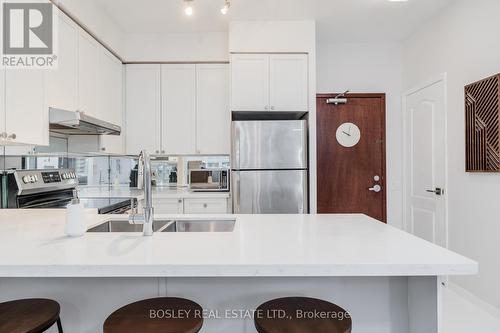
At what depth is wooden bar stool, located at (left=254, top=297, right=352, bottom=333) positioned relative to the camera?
1.05 meters

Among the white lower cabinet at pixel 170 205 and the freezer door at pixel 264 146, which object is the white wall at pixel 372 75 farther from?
the white lower cabinet at pixel 170 205

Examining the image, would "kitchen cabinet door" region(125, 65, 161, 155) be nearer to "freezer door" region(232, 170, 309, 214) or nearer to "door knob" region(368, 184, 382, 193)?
"freezer door" region(232, 170, 309, 214)

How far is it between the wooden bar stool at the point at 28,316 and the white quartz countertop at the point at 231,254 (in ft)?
0.71

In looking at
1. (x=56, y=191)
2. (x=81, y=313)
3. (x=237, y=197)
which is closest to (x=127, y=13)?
(x=56, y=191)

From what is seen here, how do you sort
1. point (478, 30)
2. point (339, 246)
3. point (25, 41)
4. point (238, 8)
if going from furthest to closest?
point (238, 8) < point (478, 30) < point (25, 41) < point (339, 246)

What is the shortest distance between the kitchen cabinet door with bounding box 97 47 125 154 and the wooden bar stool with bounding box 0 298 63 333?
2066 mm

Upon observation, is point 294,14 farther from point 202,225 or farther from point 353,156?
point 202,225

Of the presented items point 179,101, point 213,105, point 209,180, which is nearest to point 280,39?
point 213,105

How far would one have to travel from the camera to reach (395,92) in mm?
3730

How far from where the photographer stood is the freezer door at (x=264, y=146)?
306 centimetres

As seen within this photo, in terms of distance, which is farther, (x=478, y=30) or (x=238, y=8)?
(x=238, y=8)

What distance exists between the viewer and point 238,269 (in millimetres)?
980

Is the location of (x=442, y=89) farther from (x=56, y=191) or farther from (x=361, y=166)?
(x=56, y=191)

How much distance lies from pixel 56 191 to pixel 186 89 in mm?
1747
